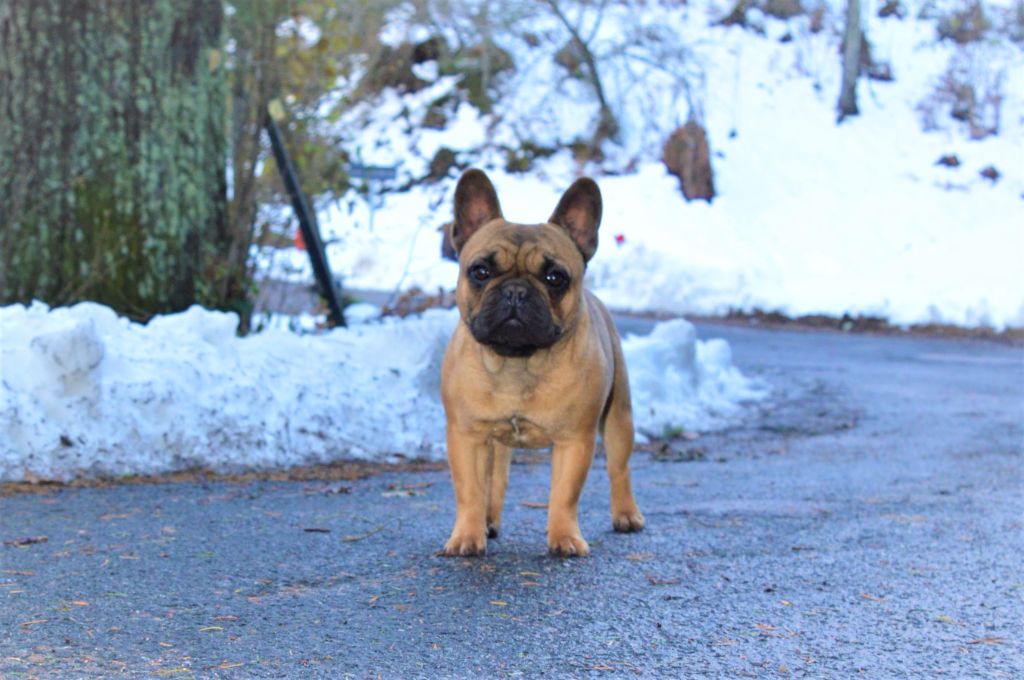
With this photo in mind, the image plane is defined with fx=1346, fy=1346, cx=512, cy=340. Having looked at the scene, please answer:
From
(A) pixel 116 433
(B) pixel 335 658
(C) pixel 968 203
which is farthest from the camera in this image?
(C) pixel 968 203

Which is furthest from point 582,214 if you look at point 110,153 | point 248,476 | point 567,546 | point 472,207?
point 110,153

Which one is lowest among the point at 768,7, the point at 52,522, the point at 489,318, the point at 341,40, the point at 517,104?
the point at 52,522

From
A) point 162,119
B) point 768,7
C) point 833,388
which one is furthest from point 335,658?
point 768,7

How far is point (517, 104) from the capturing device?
35.4 m

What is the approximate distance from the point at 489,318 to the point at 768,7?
122 ft

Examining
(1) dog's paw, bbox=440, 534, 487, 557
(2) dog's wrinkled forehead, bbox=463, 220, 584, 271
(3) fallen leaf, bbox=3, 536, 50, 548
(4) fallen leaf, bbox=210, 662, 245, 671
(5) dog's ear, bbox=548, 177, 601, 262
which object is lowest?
(3) fallen leaf, bbox=3, 536, 50, 548

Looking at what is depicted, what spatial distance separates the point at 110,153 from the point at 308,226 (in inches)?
79.3

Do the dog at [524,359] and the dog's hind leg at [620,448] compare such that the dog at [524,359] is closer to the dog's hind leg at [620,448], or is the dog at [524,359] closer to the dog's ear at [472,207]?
the dog's ear at [472,207]

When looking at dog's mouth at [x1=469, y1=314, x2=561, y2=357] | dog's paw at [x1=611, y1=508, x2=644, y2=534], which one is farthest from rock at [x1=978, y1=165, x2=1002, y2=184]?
dog's mouth at [x1=469, y1=314, x2=561, y2=357]

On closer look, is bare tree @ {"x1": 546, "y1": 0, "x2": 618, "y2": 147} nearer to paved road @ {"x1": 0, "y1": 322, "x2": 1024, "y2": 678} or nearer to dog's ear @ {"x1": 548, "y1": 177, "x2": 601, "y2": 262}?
paved road @ {"x1": 0, "y1": 322, "x2": 1024, "y2": 678}

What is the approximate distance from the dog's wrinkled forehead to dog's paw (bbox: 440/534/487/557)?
98cm

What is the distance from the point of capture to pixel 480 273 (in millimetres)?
4680

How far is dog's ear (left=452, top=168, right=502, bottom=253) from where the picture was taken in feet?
16.5

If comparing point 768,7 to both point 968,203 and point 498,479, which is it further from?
point 498,479
